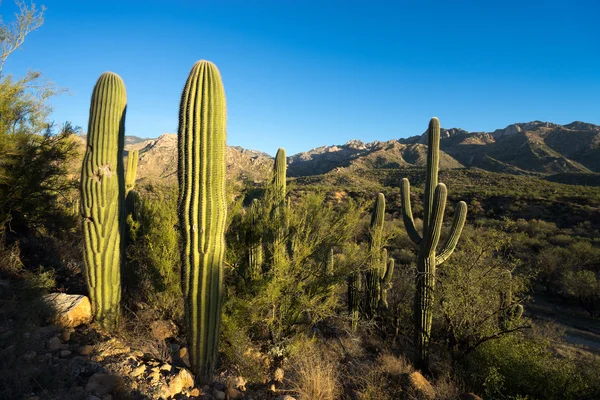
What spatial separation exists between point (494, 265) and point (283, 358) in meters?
5.07

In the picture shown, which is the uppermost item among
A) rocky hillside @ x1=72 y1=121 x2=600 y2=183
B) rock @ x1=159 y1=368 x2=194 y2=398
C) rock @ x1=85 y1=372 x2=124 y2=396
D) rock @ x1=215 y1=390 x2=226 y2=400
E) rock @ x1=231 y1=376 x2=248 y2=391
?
rocky hillside @ x1=72 y1=121 x2=600 y2=183

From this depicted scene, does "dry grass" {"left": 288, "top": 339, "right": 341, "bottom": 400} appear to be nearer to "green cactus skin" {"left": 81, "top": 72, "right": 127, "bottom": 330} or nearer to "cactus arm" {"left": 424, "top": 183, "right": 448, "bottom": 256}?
"green cactus skin" {"left": 81, "top": 72, "right": 127, "bottom": 330}

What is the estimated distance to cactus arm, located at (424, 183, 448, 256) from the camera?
23.8 ft

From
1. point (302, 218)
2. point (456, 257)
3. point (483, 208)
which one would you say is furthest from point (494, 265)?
point (483, 208)

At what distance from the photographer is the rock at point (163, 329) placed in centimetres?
527

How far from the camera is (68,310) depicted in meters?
4.81

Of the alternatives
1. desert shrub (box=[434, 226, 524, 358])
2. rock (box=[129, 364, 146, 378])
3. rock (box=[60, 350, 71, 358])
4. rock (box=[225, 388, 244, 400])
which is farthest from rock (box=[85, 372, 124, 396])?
desert shrub (box=[434, 226, 524, 358])

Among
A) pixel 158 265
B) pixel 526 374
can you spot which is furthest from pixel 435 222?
pixel 158 265

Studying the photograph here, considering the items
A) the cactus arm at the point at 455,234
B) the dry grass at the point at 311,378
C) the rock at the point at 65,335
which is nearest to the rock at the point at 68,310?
the rock at the point at 65,335

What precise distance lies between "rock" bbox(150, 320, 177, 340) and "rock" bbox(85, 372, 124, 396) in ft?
5.26

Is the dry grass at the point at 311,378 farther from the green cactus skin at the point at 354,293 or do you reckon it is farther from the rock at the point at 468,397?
the green cactus skin at the point at 354,293

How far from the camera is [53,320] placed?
4.63 meters

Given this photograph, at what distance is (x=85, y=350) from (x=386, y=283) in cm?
759

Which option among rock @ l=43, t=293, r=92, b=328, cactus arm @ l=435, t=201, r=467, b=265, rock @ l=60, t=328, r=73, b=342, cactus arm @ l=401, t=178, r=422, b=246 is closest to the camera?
rock @ l=60, t=328, r=73, b=342
